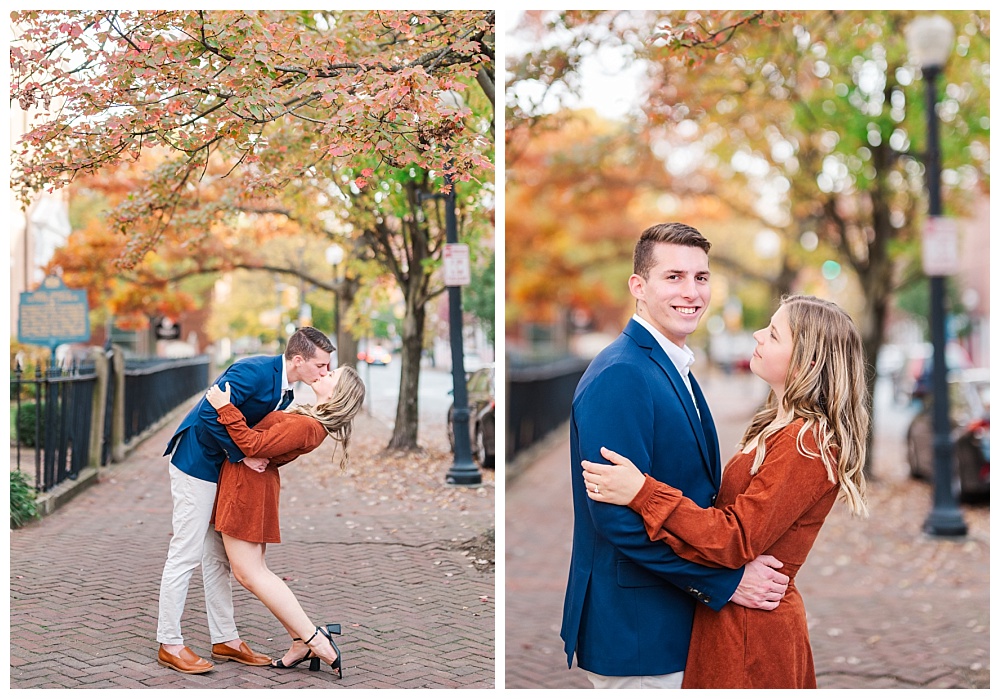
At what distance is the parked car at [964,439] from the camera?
412 inches

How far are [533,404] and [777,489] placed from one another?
1123cm

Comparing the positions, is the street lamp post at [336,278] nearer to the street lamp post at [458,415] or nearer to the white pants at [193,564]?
the street lamp post at [458,415]

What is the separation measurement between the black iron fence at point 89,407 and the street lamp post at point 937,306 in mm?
7145

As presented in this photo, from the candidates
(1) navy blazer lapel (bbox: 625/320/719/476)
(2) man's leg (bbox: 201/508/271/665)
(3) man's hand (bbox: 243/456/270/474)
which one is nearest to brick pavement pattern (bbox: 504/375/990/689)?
(2) man's leg (bbox: 201/508/271/665)

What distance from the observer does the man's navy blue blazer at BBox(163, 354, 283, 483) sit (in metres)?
4.09

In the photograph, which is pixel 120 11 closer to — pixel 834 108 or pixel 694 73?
pixel 694 73

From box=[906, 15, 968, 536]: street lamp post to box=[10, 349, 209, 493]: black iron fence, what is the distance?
7.14 metres

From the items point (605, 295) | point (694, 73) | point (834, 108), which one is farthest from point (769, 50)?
point (605, 295)

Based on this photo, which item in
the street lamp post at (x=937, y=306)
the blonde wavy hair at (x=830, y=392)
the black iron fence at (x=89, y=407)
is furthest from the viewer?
the street lamp post at (x=937, y=306)

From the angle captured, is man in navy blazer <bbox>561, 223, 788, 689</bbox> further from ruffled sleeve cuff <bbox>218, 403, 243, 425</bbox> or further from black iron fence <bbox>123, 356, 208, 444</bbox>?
black iron fence <bbox>123, 356, 208, 444</bbox>

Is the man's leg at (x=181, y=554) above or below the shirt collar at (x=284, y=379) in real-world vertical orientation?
below

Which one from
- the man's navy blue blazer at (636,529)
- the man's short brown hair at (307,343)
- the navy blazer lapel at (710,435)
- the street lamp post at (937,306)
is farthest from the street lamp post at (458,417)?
the street lamp post at (937,306)

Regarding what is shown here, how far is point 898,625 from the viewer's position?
22.1 feet
